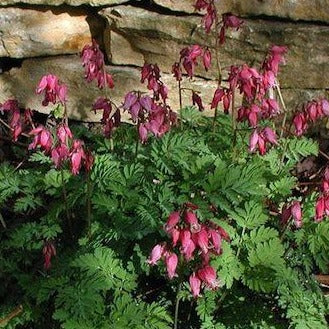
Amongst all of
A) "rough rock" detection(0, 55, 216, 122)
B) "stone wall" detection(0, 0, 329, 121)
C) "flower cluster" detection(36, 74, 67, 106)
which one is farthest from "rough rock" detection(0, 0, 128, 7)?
"flower cluster" detection(36, 74, 67, 106)

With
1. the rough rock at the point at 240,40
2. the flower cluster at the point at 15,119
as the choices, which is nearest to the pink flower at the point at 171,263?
the flower cluster at the point at 15,119

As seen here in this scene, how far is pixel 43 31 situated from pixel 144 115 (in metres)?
1.40

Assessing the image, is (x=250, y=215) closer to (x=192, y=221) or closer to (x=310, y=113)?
(x=310, y=113)

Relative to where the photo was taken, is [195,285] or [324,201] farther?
[324,201]

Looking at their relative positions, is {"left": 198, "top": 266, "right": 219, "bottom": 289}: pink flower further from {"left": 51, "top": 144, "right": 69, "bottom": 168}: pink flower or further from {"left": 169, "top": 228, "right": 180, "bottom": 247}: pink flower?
{"left": 51, "top": 144, "right": 69, "bottom": 168}: pink flower

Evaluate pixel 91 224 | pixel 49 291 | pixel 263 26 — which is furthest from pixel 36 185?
pixel 263 26

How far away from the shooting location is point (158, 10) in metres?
4.13

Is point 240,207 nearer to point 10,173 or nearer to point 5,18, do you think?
point 10,173

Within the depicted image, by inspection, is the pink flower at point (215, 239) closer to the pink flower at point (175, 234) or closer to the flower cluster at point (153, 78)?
the pink flower at point (175, 234)

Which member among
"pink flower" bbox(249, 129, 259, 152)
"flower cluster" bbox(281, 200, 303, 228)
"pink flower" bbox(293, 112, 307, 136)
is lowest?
"flower cluster" bbox(281, 200, 303, 228)

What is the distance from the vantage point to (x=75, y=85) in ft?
14.4

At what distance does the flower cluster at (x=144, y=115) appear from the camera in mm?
2924

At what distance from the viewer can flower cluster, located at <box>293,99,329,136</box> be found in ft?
10.5

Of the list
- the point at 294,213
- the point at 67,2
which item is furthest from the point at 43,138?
the point at 67,2
